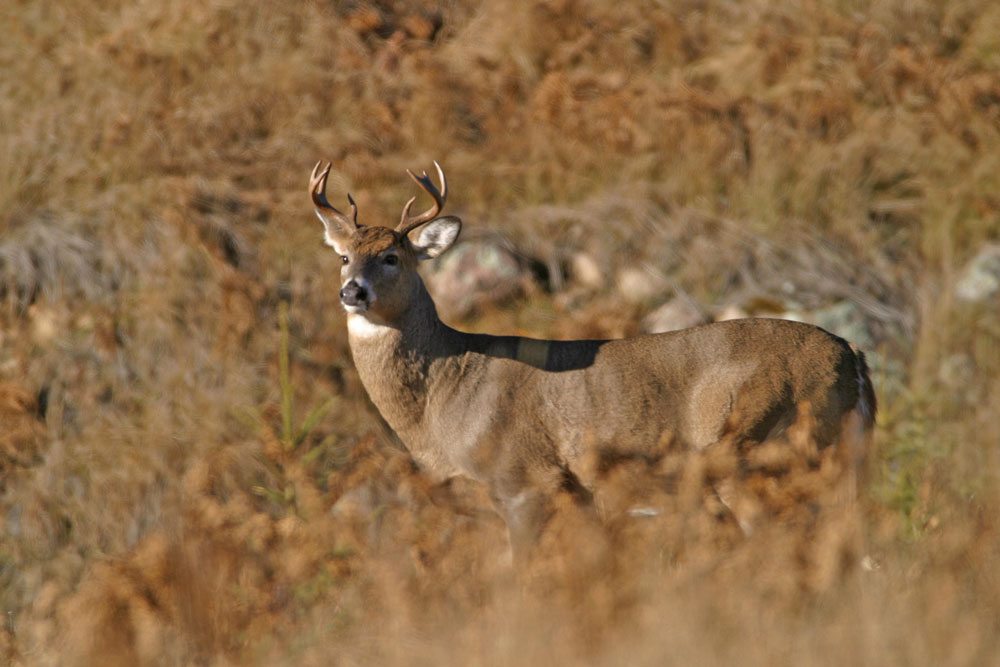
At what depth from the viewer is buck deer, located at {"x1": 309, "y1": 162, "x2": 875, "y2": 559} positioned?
5770 mm

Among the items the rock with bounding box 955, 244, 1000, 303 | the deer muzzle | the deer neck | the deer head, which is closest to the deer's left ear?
the deer head

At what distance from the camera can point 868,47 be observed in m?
10.4

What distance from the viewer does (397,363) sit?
5.97 m

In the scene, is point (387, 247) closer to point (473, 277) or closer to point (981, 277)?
point (473, 277)

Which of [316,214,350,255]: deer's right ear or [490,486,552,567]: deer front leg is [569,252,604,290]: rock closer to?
[316,214,350,255]: deer's right ear

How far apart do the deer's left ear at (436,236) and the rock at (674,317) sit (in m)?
2.78

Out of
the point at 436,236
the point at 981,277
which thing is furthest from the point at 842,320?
the point at 436,236

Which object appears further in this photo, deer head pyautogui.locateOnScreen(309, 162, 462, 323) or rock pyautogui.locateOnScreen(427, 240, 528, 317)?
rock pyautogui.locateOnScreen(427, 240, 528, 317)

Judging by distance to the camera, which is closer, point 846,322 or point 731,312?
point 846,322

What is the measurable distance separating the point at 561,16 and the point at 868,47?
2.85 meters

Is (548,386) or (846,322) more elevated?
(548,386)

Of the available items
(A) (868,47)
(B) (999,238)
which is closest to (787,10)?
(A) (868,47)

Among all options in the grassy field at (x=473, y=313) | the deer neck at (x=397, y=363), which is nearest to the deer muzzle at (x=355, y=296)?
the deer neck at (x=397, y=363)

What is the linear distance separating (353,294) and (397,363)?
2.00ft
